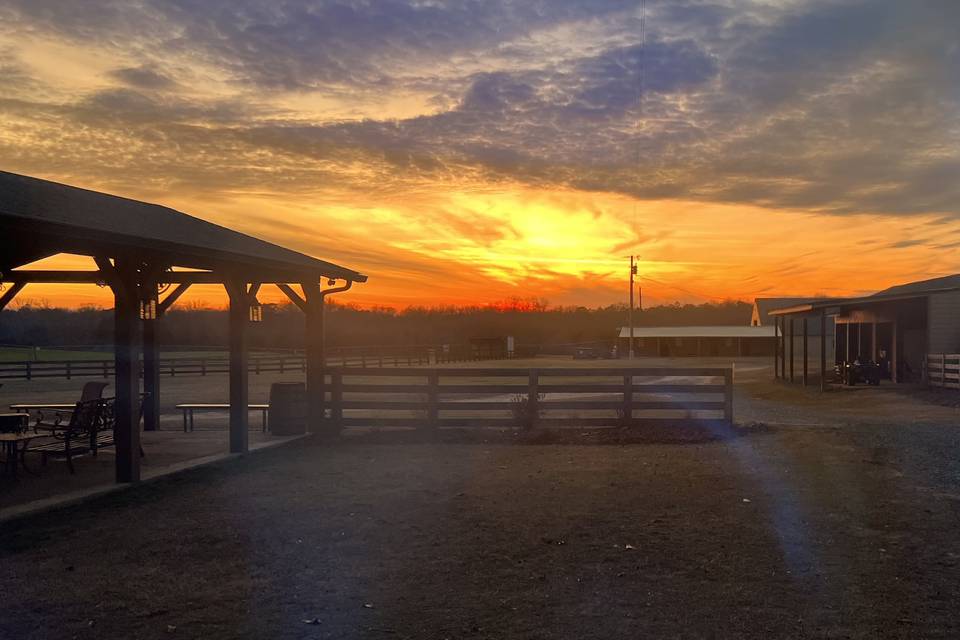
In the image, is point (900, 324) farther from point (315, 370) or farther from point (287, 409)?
point (287, 409)

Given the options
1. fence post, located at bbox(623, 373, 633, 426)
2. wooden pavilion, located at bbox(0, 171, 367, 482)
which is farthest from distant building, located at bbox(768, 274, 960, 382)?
wooden pavilion, located at bbox(0, 171, 367, 482)

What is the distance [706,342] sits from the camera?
224 feet

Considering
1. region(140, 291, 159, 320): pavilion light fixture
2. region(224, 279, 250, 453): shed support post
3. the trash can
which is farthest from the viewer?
region(140, 291, 159, 320): pavilion light fixture

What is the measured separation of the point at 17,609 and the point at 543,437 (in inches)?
356

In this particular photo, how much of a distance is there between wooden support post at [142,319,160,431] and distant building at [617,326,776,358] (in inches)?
2072

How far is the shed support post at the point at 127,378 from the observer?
938cm

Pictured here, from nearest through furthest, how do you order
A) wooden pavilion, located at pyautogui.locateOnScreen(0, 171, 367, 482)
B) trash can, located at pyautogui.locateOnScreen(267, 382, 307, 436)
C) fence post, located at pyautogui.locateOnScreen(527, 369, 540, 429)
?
1. wooden pavilion, located at pyautogui.locateOnScreen(0, 171, 367, 482)
2. trash can, located at pyautogui.locateOnScreen(267, 382, 307, 436)
3. fence post, located at pyautogui.locateOnScreen(527, 369, 540, 429)

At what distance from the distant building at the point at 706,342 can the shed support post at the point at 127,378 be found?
189ft

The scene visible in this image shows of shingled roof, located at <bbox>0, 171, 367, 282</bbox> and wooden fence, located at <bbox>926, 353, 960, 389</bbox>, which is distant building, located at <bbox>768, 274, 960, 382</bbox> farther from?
shingled roof, located at <bbox>0, 171, 367, 282</bbox>

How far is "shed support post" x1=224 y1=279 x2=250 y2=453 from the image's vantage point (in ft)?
39.0

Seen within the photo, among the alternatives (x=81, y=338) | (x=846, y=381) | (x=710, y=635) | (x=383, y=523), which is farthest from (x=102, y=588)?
(x=81, y=338)

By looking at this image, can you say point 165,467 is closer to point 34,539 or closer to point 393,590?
point 34,539

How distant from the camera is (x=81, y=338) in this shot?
216 feet

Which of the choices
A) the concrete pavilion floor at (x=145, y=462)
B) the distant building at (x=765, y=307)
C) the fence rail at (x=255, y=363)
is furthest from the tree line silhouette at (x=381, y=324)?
the concrete pavilion floor at (x=145, y=462)
